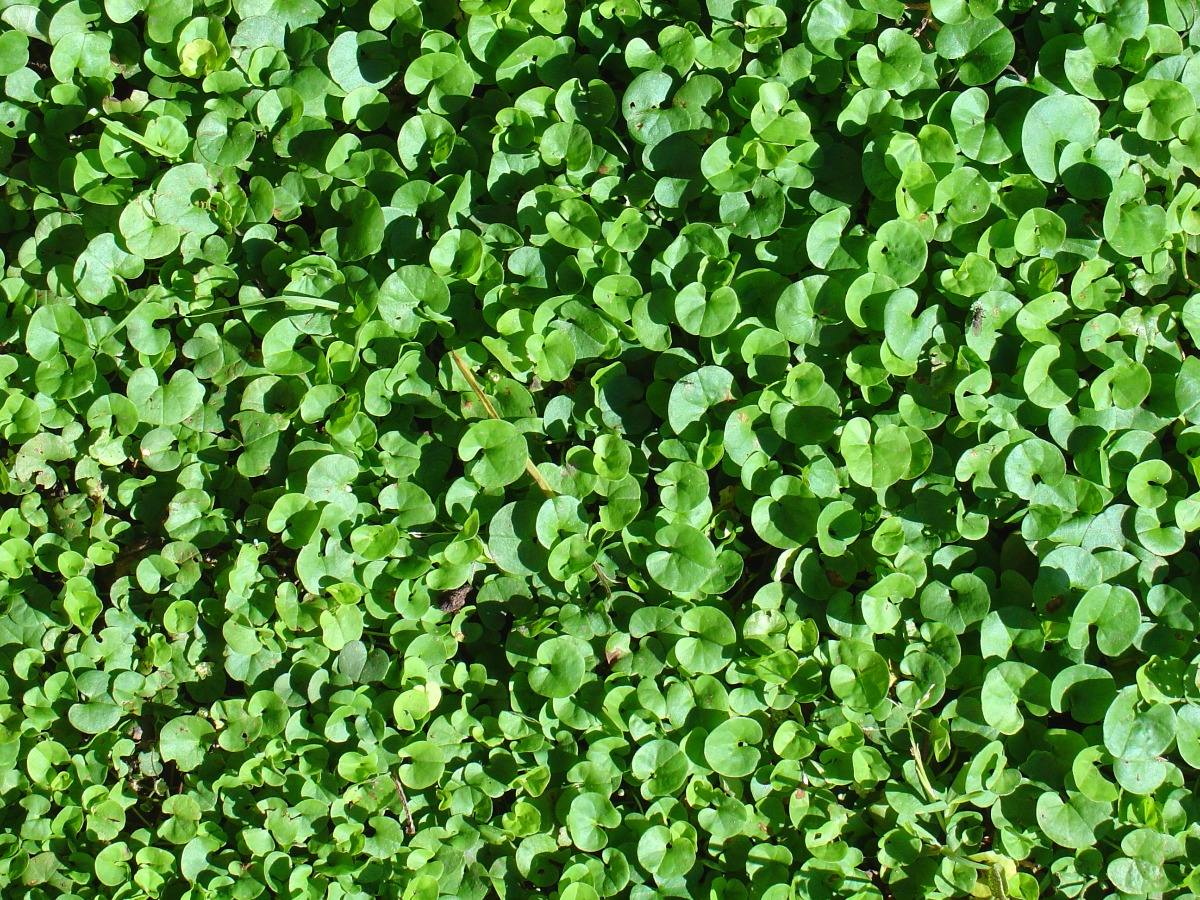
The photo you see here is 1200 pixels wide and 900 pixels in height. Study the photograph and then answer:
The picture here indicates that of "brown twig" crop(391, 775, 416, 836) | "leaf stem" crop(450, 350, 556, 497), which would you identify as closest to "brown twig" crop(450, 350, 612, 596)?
"leaf stem" crop(450, 350, 556, 497)

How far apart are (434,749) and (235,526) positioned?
28.3 inches

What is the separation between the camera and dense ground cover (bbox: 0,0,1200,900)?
191cm

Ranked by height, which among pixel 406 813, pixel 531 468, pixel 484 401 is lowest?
pixel 406 813

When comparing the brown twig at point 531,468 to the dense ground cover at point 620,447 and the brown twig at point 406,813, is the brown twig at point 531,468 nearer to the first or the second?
the dense ground cover at point 620,447

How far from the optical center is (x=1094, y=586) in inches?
73.7

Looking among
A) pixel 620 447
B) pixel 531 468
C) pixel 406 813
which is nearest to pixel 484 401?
pixel 531 468

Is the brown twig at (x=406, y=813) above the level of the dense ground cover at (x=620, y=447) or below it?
below

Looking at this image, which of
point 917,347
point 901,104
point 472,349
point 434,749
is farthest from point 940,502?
point 434,749

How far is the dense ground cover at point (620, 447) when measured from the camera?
6.26ft

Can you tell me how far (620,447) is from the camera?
1.96 meters

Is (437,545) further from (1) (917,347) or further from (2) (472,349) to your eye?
(1) (917,347)

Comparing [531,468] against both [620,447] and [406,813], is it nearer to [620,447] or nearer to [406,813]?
[620,447]

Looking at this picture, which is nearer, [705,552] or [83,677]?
[705,552]

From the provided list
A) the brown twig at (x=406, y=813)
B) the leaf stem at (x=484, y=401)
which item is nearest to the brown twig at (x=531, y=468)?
the leaf stem at (x=484, y=401)
